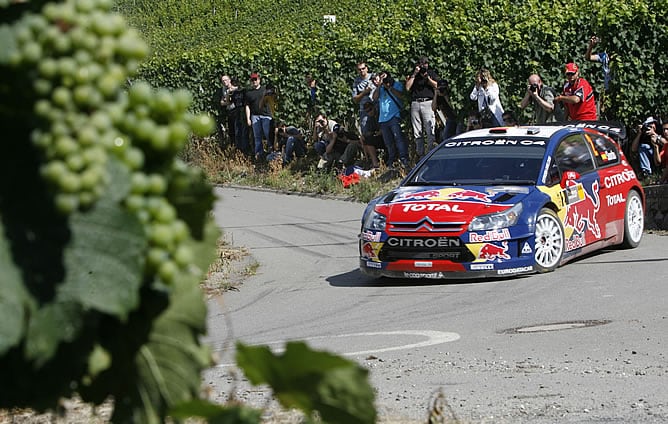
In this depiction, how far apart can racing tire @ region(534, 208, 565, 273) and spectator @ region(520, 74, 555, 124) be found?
791 centimetres

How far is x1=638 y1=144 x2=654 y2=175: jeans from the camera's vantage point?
19.9 m

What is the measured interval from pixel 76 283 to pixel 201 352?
35 cm

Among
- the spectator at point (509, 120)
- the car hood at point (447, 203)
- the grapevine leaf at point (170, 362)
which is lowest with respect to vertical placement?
the car hood at point (447, 203)

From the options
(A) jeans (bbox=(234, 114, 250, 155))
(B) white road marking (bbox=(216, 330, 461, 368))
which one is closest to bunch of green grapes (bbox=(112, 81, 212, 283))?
(B) white road marking (bbox=(216, 330, 461, 368))

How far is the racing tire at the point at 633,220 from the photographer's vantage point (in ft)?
50.3

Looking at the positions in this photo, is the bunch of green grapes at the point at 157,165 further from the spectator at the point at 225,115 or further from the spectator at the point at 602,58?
the spectator at the point at 225,115

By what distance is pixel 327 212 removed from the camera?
2178 centimetres

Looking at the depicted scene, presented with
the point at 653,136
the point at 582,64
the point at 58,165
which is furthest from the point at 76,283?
the point at 582,64

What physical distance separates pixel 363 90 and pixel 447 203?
12064 mm

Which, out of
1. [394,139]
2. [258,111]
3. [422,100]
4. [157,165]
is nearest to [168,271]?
[157,165]

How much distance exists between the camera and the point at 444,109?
77.5 feet

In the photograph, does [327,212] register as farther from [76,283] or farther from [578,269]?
[76,283]

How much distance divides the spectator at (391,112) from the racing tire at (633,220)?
28.9 ft

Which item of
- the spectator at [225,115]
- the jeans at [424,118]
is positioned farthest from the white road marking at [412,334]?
the spectator at [225,115]
